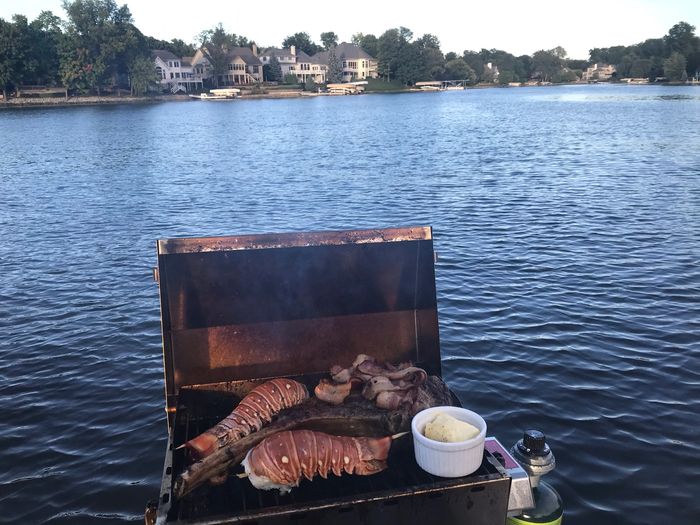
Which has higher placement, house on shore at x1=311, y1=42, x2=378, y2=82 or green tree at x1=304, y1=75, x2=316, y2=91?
house on shore at x1=311, y1=42, x2=378, y2=82

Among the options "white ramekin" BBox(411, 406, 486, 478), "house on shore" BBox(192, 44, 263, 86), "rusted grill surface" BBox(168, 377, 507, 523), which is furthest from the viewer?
"house on shore" BBox(192, 44, 263, 86)

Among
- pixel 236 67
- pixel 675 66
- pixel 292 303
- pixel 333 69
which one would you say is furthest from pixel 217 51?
pixel 292 303

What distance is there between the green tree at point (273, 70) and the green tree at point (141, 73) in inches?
2079

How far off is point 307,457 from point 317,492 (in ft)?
1.05

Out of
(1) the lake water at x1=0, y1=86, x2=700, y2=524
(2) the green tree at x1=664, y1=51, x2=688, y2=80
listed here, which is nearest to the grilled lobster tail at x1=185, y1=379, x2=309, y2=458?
(1) the lake water at x1=0, y1=86, x2=700, y2=524

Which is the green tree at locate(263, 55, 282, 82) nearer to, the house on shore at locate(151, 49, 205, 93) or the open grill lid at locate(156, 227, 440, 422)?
the house on shore at locate(151, 49, 205, 93)

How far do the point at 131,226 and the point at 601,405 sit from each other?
2077 cm

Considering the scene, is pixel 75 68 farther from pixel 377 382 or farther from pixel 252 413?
pixel 377 382

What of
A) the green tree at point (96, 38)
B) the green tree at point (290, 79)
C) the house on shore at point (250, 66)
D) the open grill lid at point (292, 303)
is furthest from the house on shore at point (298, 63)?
the open grill lid at point (292, 303)

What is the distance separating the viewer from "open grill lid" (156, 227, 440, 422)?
6914mm

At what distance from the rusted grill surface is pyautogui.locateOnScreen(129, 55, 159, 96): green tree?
470ft

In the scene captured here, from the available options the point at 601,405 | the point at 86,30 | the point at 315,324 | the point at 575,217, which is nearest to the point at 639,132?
the point at 575,217

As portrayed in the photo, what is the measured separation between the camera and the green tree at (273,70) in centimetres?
18200

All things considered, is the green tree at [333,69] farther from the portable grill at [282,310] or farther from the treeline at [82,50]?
the portable grill at [282,310]
